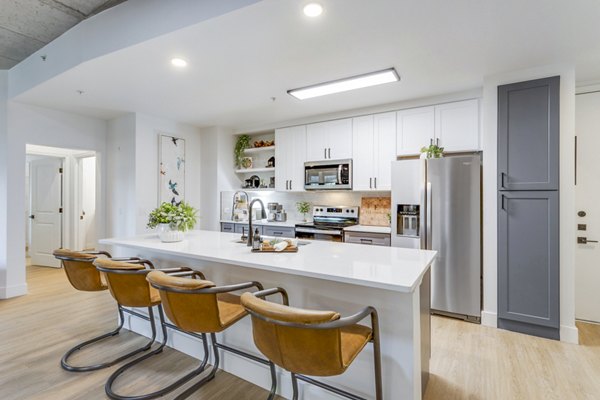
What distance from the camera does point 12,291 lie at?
3.91 metres

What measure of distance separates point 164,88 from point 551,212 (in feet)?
13.4

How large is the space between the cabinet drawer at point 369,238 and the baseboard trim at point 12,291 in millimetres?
4351

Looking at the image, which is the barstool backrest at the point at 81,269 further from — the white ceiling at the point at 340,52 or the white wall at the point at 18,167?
the white wall at the point at 18,167

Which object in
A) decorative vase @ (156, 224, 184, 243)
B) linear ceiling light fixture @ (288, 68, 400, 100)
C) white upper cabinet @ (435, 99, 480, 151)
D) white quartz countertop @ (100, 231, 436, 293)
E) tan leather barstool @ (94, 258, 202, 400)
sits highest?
linear ceiling light fixture @ (288, 68, 400, 100)

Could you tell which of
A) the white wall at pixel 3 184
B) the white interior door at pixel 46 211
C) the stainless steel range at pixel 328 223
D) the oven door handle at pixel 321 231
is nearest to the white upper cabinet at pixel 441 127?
the stainless steel range at pixel 328 223

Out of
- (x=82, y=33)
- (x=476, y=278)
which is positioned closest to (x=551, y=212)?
(x=476, y=278)

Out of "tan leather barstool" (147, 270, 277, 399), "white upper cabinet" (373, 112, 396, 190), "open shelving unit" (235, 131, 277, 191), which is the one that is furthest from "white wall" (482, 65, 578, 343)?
"open shelving unit" (235, 131, 277, 191)

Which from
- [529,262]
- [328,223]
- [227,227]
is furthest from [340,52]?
[227,227]

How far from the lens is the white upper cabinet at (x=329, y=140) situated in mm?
4262

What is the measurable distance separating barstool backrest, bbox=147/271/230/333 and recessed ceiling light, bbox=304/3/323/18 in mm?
1761

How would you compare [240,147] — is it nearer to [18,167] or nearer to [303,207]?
[303,207]

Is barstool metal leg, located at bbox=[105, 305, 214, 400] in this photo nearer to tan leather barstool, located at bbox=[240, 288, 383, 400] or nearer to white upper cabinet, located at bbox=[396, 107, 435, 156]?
tan leather barstool, located at bbox=[240, 288, 383, 400]

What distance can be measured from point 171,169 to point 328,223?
8.68 feet

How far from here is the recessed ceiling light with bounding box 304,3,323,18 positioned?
1866 millimetres
